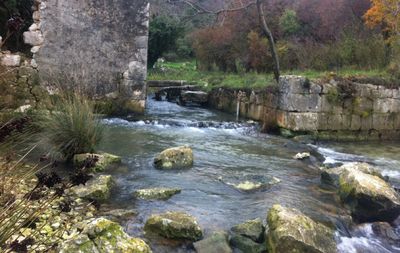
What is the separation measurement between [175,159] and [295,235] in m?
2.65

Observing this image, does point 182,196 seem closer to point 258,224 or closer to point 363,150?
point 258,224

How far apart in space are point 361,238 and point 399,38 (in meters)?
7.68

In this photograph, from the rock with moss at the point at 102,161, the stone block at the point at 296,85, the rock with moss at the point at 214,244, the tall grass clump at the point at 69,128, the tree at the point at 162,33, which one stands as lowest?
the rock with moss at the point at 214,244

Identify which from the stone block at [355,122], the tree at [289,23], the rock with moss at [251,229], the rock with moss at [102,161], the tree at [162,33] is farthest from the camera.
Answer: the tree at [162,33]

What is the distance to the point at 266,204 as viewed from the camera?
4.63 m

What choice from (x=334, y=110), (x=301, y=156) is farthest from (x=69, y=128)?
(x=334, y=110)

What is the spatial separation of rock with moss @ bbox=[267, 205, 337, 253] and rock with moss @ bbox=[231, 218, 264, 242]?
0.11 m

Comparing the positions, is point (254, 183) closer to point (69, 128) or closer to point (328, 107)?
point (69, 128)

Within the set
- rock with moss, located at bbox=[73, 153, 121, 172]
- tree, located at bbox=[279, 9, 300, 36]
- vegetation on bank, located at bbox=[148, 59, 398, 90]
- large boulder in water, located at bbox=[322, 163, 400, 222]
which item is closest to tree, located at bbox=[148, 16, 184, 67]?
vegetation on bank, located at bbox=[148, 59, 398, 90]

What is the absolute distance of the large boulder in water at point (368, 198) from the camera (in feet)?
14.9

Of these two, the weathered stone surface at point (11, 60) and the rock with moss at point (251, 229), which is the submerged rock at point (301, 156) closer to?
the rock with moss at point (251, 229)

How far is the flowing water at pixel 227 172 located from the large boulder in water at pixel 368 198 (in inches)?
6.0

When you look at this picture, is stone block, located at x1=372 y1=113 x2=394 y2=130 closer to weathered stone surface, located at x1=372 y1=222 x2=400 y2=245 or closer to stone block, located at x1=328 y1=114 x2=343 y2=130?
stone block, located at x1=328 y1=114 x2=343 y2=130

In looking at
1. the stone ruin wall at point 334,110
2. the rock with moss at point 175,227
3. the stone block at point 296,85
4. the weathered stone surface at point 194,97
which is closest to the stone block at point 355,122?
the stone ruin wall at point 334,110
